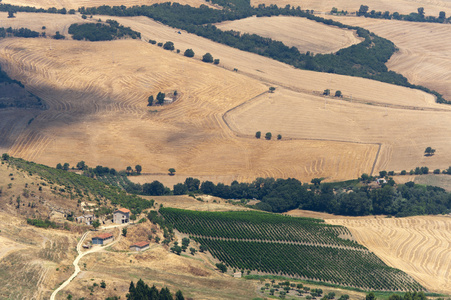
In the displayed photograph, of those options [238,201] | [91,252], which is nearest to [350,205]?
[238,201]

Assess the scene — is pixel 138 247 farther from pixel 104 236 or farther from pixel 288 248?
pixel 288 248

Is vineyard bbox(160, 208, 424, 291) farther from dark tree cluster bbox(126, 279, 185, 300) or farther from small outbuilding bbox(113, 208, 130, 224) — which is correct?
dark tree cluster bbox(126, 279, 185, 300)

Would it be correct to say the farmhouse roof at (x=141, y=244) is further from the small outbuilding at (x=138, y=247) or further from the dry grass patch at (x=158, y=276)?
the dry grass patch at (x=158, y=276)

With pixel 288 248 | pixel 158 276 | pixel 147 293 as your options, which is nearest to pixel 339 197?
pixel 288 248

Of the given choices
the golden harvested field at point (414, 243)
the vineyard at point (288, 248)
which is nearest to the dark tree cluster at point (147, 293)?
the vineyard at point (288, 248)

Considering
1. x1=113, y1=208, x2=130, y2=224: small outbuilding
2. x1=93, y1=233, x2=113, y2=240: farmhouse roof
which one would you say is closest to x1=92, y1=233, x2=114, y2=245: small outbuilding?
x1=93, y1=233, x2=113, y2=240: farmhouse roof

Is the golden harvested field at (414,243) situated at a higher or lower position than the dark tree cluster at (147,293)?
lower

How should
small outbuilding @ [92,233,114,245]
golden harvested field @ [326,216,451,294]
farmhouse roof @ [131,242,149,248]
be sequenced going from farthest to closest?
golden harvested field @ [326,216,451,294] → farmhouse roof @ [131,242,149,248] → small outbuilding @ [92,233,114,245]
